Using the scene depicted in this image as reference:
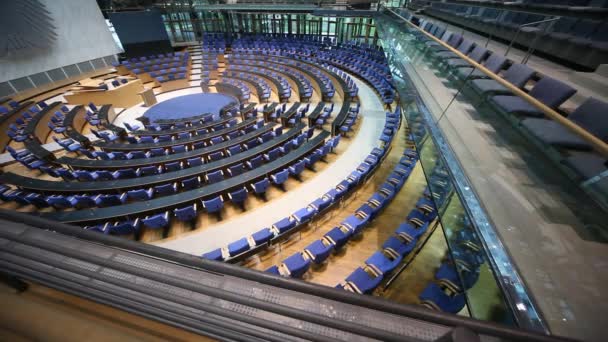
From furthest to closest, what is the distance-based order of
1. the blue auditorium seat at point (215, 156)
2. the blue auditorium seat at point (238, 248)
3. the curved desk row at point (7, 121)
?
the curved desk row at point (7, 121), the blue auditorium seat at point (215, 156), the blue auditorium seat at point (238, 248)

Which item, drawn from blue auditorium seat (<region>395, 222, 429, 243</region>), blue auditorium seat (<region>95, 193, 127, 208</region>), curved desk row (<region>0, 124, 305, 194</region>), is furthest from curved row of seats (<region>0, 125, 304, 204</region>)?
blue auditorium seat (<region>395, 222, 429, 243</region>)

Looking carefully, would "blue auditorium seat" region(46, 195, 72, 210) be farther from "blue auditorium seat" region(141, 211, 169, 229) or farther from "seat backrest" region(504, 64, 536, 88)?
"seat backrest" region(504, 64, 536, 88)

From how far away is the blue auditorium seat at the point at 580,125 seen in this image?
9.01 ft

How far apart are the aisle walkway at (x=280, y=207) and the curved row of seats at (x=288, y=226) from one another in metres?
0.48

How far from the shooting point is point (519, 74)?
4.41 metres

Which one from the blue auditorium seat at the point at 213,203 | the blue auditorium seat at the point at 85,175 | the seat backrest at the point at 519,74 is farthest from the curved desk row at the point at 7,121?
the seat backrest at the point at 519,74

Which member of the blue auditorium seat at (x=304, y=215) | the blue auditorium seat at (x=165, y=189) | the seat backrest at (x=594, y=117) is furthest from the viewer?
the blue auditorium seat at (x=165, y=189)

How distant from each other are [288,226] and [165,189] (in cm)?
385

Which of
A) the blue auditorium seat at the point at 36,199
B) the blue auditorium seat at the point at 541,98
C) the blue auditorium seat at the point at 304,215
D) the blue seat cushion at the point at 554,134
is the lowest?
the blue auditorium seat at the point at 36,199

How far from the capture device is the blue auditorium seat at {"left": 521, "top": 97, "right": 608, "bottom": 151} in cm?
275

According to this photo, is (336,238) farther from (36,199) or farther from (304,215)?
(36,199)

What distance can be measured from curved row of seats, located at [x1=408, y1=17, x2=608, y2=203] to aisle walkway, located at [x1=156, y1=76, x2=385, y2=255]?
4.21 meters

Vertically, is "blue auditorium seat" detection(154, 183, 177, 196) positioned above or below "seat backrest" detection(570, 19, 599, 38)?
below

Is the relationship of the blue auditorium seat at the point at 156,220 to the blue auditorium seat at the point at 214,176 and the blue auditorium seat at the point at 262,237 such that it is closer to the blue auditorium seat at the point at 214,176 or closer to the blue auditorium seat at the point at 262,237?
the blue auditorium seat at the point at 214,176
